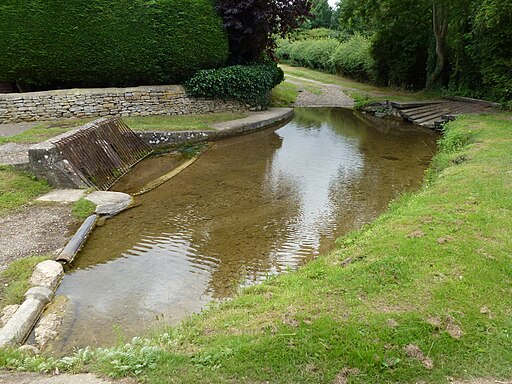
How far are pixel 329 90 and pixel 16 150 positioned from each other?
18867 mm

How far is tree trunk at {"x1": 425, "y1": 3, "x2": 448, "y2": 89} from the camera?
18.9 meters

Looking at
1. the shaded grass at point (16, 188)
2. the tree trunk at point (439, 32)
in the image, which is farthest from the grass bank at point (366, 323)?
the tree trunk at point (439, 32)

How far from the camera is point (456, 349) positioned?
11.1 feet

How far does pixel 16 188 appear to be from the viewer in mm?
7957

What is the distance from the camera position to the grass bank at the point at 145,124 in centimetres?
1096

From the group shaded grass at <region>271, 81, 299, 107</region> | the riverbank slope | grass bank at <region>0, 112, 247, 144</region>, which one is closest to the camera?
the riverbank slope

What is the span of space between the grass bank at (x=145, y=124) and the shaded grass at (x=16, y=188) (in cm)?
234

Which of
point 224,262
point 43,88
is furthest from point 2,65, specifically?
point 224,262

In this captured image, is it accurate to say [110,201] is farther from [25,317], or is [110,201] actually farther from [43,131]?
[43,131]

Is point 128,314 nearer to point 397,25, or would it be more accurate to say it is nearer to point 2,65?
point 2,65

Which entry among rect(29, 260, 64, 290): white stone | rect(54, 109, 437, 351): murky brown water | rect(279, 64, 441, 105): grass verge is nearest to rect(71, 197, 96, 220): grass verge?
rect(54, 109, 437, 351): murky brown water

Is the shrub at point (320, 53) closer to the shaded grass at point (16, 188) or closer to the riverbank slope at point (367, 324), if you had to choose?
the shaded grass at point (16, 188)

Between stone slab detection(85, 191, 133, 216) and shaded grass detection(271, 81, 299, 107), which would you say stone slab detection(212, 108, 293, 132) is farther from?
stone slab detection(85, 191, 133, 216)

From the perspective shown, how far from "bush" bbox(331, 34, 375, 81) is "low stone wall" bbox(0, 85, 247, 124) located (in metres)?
13.9
